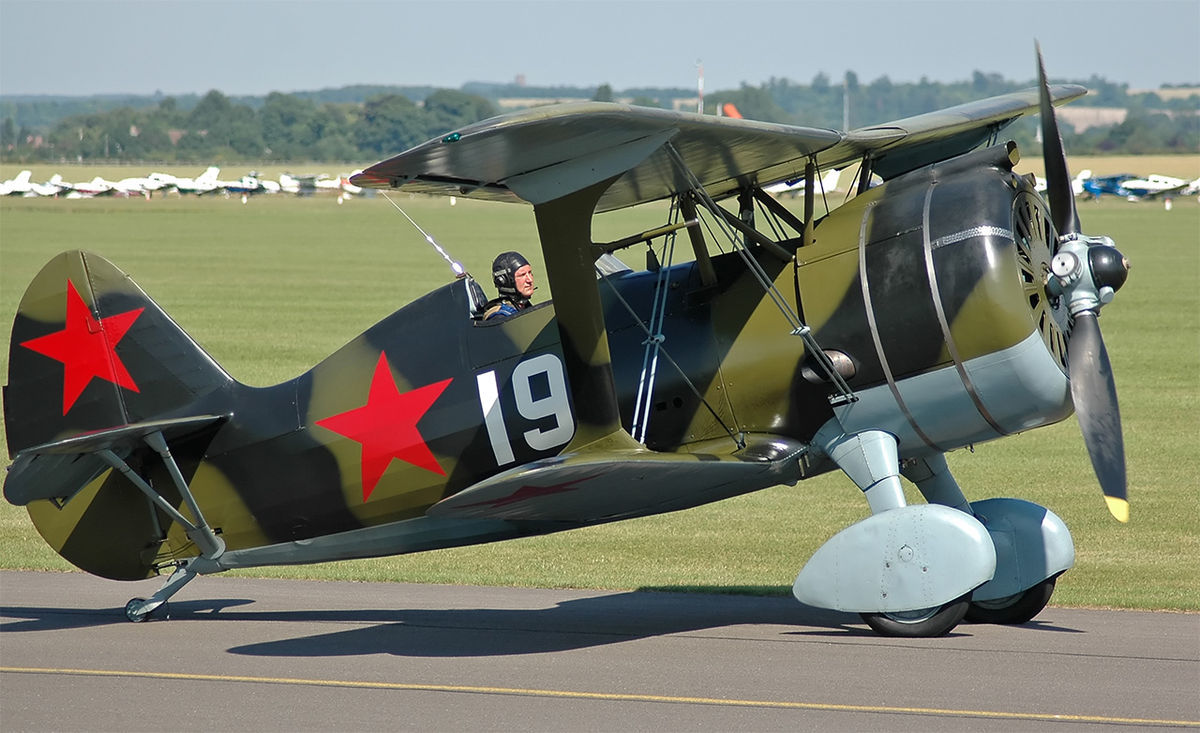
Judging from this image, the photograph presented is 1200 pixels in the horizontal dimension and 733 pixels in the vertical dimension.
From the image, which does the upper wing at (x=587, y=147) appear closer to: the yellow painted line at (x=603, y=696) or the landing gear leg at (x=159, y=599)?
the yellow painted line at (x=603, y=696)

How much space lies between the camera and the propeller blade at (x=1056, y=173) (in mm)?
8062

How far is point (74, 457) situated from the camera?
29.3 ft

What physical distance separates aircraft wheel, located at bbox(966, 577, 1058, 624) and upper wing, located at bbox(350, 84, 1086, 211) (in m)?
2.79

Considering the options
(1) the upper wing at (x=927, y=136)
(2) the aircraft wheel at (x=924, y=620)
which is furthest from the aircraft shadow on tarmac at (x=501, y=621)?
(1) the upper wing at (x=927, y=136)

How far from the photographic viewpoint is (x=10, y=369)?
9492mm

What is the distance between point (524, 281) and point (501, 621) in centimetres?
214

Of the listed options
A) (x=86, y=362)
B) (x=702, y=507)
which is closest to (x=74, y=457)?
(x=86, y=362)

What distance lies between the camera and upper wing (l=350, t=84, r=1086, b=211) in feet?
22.5

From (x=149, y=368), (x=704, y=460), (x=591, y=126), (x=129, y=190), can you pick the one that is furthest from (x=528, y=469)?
(x=129, y=190)

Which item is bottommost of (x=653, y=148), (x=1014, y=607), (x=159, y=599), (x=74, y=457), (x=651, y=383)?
(x=1014, y=607)

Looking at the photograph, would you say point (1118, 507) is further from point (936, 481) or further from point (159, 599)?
point (159, 599)

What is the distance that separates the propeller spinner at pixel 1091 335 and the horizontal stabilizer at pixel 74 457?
16.6ft

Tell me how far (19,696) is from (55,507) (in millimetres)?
1924

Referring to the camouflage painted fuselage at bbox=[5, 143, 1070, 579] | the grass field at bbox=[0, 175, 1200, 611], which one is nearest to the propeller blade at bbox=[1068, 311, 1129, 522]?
the camouflage painted fuselage at bbox=[5, 143, 1070, 579]
